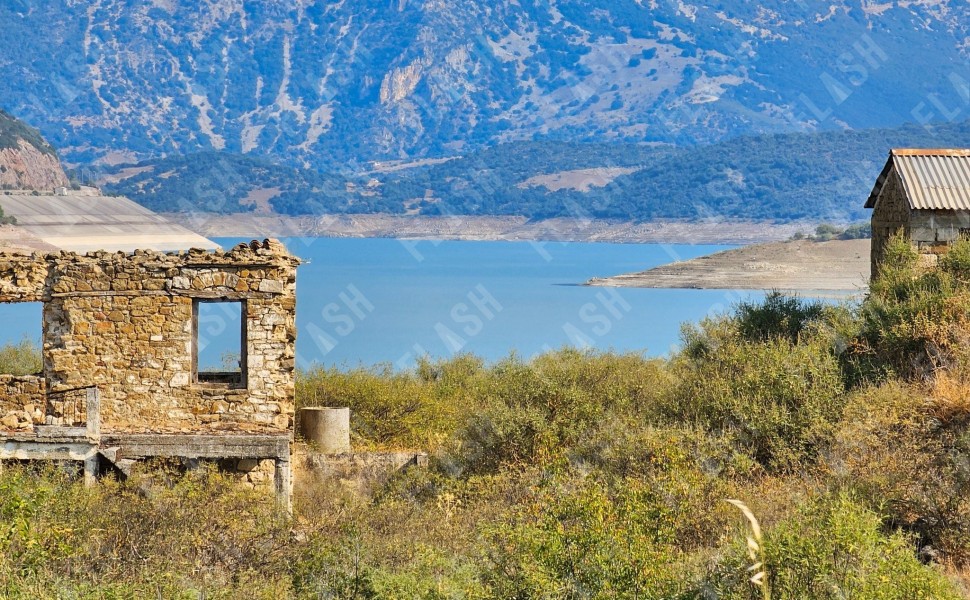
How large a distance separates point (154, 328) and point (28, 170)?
426 feet

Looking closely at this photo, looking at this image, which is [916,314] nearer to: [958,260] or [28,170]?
[958,260]

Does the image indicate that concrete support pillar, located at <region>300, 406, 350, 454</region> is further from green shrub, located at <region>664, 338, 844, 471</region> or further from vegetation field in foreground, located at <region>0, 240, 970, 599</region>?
green shrub, located at <region>664, 338, 844, 471</region>

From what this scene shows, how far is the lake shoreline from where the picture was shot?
165625 millimetres

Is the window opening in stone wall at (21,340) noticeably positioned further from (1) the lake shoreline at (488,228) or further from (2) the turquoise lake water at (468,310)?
(1) the lake shoreline at (488,228)

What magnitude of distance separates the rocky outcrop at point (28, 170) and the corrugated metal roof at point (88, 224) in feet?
25.6

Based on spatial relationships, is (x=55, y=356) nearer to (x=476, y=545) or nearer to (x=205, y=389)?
(x=205, y=389)

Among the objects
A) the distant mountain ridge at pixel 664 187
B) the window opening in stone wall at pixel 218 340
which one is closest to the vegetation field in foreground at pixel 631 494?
the window opening in stone wall at pixel 218 340

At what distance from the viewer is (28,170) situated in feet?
449

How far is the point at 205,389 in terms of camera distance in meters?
15.2

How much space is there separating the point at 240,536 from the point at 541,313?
64253mm

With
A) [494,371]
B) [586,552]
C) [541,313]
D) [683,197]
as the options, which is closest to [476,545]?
[586,552]

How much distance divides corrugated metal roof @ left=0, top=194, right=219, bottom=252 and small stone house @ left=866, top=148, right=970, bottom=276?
7858 centimetres

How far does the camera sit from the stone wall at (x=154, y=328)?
1505 cm

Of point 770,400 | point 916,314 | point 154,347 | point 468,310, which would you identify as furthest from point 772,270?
point 154,347
